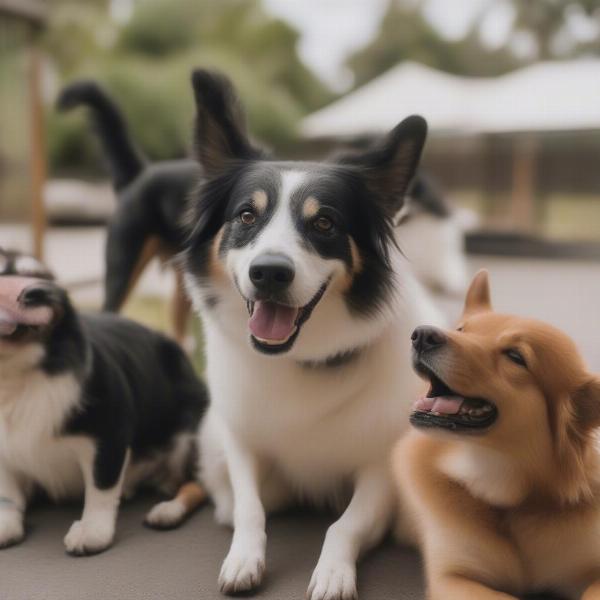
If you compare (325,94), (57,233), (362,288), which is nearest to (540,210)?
(325,94)

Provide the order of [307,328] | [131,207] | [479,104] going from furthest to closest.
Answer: [479,104] → [131,207] → [307,328]

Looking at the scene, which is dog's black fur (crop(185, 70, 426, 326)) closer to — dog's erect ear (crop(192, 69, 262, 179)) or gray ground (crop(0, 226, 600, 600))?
dog's erect ear (crop(192, 69, 262, 179))

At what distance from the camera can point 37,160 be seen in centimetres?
552

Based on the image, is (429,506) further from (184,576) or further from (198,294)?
(198,294)

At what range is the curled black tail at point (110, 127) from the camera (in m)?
2.98

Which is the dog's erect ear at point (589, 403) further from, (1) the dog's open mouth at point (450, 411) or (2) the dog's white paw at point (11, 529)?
(2) the dog's white paw at point (11, 529)

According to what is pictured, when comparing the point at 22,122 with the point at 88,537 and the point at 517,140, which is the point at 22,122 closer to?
the point at 88,537

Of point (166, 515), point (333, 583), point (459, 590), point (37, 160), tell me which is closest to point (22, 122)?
point (37, 160)

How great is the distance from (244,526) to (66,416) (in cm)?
55

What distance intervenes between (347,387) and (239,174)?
63 centimetres

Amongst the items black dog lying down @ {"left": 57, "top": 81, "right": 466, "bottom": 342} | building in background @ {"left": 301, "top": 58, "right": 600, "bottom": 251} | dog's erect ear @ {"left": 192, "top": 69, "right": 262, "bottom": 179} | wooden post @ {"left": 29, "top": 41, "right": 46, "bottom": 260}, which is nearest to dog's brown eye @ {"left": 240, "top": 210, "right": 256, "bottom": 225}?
dog's erect ear @ {"left": 192, "top": 69, "right": 262, "bottom": 179}

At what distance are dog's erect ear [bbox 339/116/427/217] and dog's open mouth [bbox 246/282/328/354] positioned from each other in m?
0.36

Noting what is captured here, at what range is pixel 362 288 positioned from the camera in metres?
1.74

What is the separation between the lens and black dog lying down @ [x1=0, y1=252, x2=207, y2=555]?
5.57 feet
